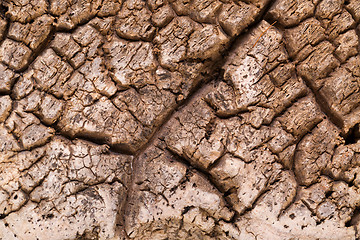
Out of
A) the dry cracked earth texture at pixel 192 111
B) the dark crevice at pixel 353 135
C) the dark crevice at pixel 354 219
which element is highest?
the dry cracked earth texture at pixel 192 111

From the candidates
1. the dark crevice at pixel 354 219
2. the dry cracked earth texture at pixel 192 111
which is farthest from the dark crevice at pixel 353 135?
the dark crevice at pixel 354 219

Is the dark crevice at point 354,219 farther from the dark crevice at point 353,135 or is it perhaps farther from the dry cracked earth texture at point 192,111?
the dark crevice at point 353,135

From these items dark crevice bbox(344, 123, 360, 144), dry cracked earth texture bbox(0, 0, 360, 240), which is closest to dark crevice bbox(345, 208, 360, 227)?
dry cracked earth texture bbox(0, 0, 360, 240)

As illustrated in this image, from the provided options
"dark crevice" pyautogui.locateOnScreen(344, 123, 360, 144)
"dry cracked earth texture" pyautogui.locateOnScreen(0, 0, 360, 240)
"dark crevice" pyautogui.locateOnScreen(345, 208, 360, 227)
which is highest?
"dry cracked earth texture" pyautogui.locateOnScreen(0, 0, 360, 240)

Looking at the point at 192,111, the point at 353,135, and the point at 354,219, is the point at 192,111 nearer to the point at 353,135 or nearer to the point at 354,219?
the point at 353,135

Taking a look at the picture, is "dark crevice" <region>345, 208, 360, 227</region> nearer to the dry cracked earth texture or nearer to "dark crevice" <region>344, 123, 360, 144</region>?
the dry cracked earth texture

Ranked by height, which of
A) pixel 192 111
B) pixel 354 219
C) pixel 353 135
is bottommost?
pixel 354 219

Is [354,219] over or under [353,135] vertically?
under

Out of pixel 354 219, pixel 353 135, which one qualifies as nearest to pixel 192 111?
pixel 353 135

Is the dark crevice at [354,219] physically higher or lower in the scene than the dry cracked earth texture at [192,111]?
lower

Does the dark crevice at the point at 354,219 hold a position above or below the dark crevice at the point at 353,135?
below
